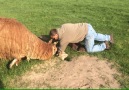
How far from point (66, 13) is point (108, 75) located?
279 inches

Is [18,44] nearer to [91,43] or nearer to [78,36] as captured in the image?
[78,36]

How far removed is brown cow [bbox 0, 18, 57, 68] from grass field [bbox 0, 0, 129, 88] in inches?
12.2

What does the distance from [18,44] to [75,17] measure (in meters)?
5.87

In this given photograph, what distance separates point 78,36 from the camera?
9547 millimetres

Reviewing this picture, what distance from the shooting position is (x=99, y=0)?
57.8ft

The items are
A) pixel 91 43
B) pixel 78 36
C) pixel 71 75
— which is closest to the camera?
pixel 71 75

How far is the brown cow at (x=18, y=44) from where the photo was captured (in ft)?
28.0

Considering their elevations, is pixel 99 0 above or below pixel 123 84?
above

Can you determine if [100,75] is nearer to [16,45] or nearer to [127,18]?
[16,45]

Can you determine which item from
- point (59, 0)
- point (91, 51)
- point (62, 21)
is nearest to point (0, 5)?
point (59, 0)

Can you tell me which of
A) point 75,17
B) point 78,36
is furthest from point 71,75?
point 75,17

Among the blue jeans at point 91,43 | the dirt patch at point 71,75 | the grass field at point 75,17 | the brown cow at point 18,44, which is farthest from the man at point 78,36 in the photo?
the dirt patch at point 71,75

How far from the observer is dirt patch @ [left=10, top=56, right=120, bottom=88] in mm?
7820

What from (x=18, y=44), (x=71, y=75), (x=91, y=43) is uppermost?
(x=18, y=44)
